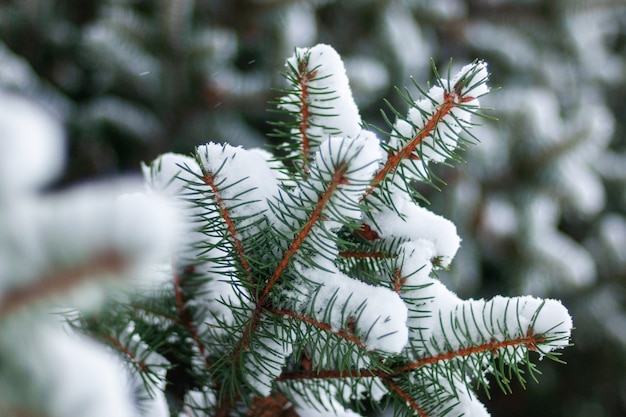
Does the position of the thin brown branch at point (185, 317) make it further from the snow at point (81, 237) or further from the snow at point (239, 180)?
the snow at point (81, 237)

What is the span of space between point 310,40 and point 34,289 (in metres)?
1.29

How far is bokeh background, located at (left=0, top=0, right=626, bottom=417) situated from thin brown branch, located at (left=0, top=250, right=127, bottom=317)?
3.41ft

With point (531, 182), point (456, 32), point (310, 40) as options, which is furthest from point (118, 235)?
point (456, 32)

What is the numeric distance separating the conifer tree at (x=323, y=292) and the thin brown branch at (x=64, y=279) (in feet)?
0.64

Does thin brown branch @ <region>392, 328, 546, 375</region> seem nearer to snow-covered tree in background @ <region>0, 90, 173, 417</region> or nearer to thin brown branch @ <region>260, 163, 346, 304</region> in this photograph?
thin brown branch @ <region>260, 163, 346, 304</region>

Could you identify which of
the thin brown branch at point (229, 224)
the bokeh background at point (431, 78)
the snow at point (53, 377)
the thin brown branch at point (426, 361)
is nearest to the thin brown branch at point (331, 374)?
the thin brown branch at point (426, 361)

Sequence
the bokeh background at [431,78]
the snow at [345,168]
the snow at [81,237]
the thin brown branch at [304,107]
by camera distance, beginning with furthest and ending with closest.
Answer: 1. the bokeh background at [431,78]
2. the thin brown branch at [304,107]
3. the snow at [345,168]
4. the snow at [81,237]

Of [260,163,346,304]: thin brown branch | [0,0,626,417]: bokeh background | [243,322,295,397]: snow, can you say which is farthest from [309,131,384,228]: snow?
[0,0,626,417]: bokeh background

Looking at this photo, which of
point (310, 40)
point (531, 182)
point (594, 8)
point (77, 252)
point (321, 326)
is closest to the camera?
point (77, 252)

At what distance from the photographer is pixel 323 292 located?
1.42 ft

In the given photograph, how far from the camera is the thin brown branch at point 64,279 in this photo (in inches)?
7.5

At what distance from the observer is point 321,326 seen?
1.40ft

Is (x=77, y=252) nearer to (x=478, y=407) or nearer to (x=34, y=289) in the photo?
(x=34, y=289)

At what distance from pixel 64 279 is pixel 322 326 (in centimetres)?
25
